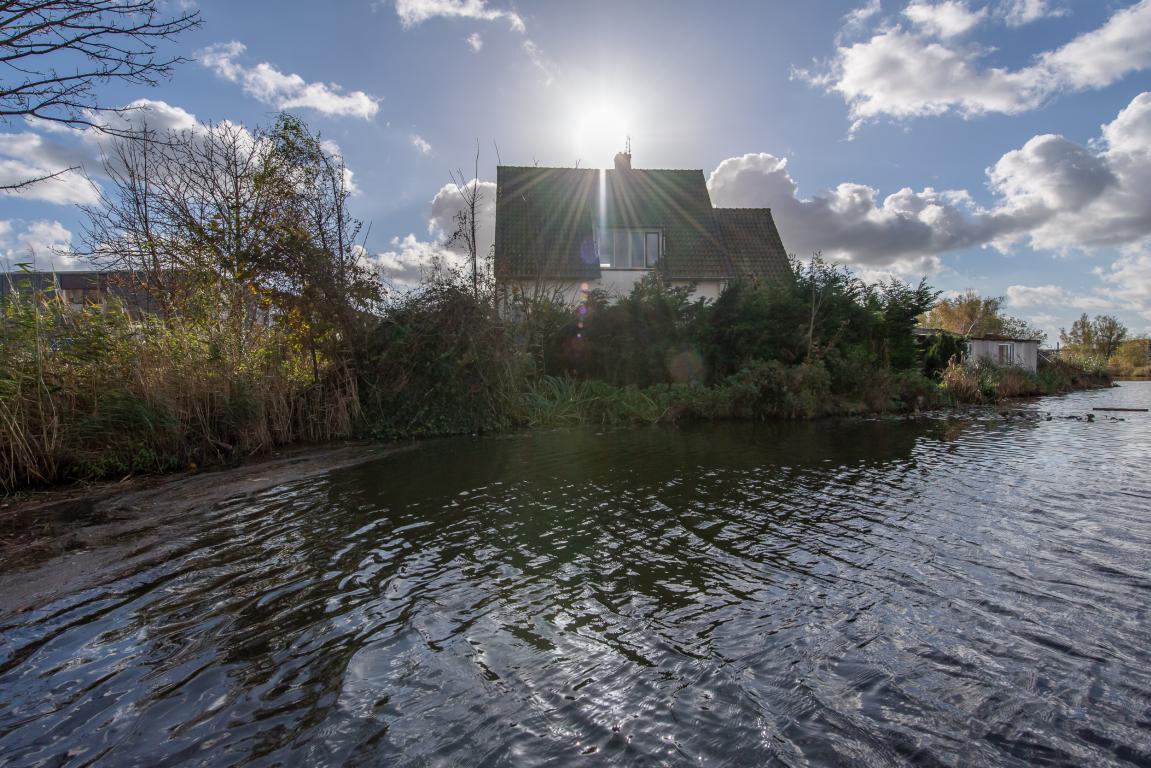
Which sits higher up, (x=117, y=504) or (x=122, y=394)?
(x=122, y=394)

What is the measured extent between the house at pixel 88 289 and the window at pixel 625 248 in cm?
1417

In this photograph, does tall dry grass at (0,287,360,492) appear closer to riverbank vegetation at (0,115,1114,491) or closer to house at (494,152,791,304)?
riverbank vegetation at (0,115,1114,491)

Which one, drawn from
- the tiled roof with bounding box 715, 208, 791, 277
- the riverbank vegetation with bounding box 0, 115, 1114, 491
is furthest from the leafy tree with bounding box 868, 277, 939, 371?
the tiled roof with bounding box 715, 208, 791, 277

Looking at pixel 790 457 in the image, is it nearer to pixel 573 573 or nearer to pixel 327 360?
pixel 573 573

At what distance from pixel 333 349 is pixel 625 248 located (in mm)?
12773

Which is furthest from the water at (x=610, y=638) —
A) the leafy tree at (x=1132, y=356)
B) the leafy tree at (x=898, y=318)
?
the leafy tree at (x=1132, y=356)

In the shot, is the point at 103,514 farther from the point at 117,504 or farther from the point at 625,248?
the point at 625,248

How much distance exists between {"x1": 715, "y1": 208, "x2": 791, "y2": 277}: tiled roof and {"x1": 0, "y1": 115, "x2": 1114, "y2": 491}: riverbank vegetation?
5.17m

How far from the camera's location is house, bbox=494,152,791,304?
66.7 ft

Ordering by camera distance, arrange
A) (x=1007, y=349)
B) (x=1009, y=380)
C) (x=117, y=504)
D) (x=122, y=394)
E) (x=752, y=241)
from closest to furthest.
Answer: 1. (x=117, y=504)
2. (x=122, y=394)
3. (x=1009, y=380)
4. (x=752, y=241)
5. (x=1007, y=349)

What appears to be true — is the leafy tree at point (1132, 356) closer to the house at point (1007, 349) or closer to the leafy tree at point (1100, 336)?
the leafy tree at point (1100, 336)

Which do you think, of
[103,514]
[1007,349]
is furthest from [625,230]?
[1007,349]

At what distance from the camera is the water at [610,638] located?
2254mm

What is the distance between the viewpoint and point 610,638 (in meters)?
3.05
